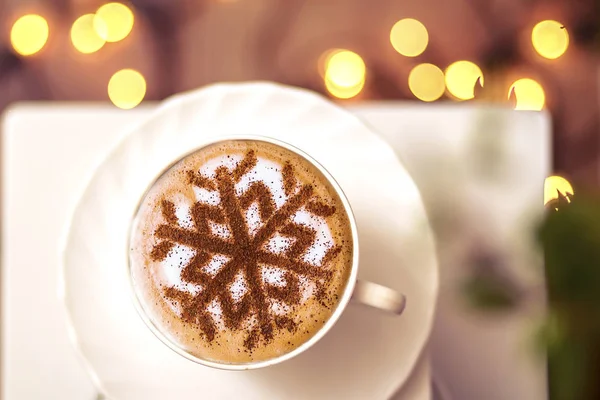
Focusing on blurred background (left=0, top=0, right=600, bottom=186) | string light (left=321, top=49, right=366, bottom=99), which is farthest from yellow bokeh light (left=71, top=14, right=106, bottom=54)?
string light (left=321, top=49, right=366, bottom=99)

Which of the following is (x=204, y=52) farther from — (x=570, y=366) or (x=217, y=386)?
(x=570, y=366)

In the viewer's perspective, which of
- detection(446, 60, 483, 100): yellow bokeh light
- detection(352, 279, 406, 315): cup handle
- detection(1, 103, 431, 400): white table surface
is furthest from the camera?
detection(446, 60, 483, 100): yellow bokeh light

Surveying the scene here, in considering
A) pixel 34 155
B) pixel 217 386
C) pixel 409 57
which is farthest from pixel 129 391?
pixel 409 57

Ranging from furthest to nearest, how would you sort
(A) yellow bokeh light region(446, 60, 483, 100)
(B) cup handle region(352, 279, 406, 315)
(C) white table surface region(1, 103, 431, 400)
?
(A) yellow bokeh light region(446, 60, 483, 100), (C) white table surface region(1, 103, 431, 400), (B) cup handle region(352, 279, 406, 315)

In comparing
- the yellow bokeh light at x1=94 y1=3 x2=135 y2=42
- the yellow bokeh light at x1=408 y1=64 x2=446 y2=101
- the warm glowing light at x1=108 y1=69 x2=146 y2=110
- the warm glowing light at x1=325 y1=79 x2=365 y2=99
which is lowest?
the warm glowing light at x1=108 y1=69 x2=146 y2=110

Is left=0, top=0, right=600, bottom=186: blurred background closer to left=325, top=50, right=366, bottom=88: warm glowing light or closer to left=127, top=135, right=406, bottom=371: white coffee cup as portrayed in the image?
left=325, top=50, right=366, bottom=88: warm glowing light

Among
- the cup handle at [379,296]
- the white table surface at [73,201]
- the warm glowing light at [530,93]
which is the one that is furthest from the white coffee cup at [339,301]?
the warm glowing light at [530,93]
